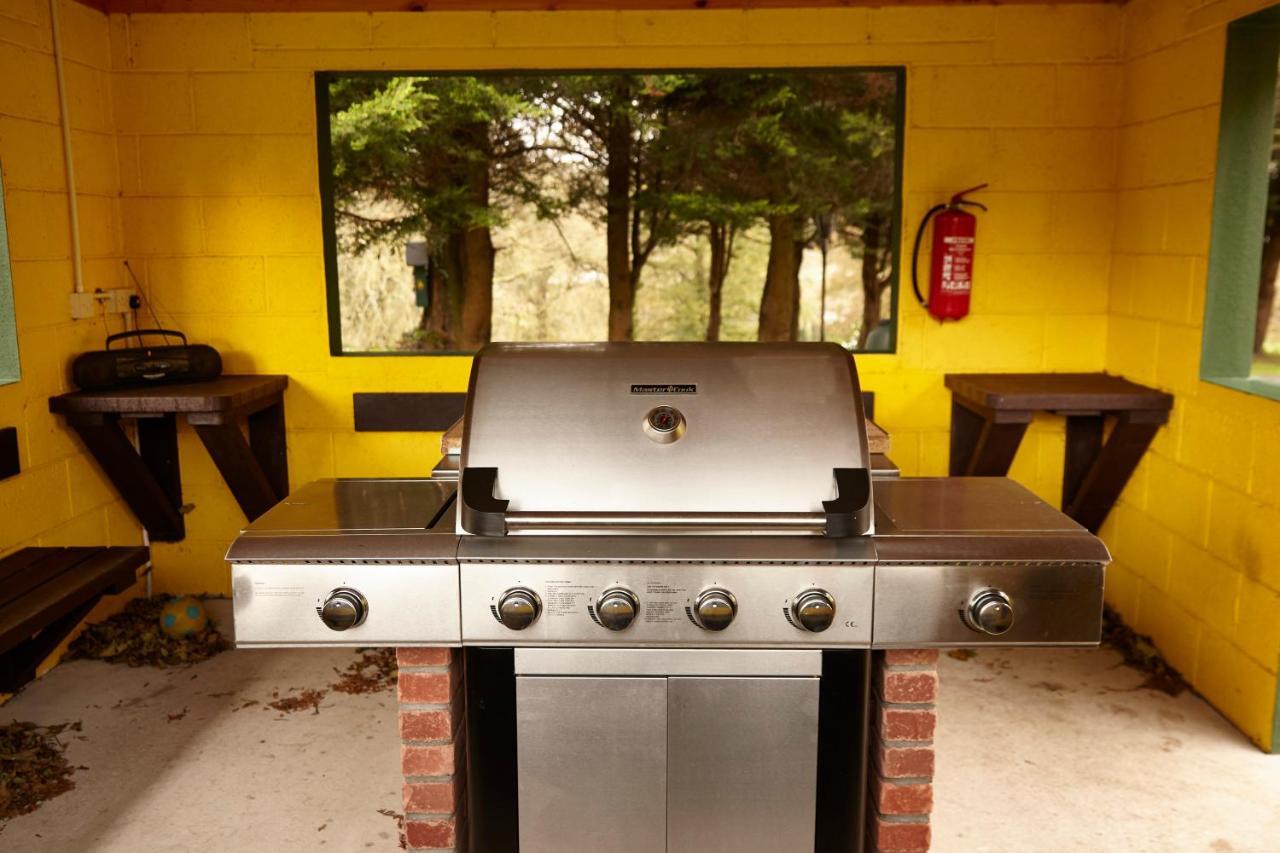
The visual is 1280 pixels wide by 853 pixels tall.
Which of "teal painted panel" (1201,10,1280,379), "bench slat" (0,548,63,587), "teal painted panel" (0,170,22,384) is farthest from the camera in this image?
"teal painted panel" (0,170,22,384)

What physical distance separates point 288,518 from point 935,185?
9.56 feet

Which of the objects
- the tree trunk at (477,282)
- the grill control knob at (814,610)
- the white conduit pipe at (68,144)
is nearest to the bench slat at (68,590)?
the white conduit pipe at (68,144)

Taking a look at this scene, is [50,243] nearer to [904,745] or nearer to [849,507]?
[849,507]

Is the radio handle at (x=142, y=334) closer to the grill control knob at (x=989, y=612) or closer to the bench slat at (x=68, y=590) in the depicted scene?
the bench slat at (x=68, y=590)

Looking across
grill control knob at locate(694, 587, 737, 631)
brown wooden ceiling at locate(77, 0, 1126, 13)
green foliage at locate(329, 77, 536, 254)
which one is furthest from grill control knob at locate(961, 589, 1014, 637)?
green foliage at locate(329, 77, 536, 254)

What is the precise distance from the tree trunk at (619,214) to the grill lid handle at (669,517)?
18.3 ft

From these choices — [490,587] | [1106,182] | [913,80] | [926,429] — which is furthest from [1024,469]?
[490,587]

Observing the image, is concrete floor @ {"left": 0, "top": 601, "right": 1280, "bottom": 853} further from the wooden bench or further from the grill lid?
the grill lid

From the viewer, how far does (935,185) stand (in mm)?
A: 4117

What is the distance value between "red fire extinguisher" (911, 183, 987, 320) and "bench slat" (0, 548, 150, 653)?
294cm

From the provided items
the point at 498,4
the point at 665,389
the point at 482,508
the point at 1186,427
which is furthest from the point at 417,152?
the point at 482,508

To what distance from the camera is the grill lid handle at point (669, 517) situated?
6.59ft

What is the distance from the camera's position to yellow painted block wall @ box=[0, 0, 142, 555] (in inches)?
137

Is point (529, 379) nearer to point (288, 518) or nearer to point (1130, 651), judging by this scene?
point (288, 518)
